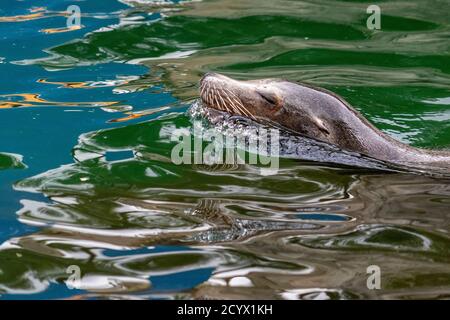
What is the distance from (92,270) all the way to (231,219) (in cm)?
95

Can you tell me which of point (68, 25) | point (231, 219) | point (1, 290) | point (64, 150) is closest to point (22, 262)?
point (1, 290)

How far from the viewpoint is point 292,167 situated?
604 centimetres

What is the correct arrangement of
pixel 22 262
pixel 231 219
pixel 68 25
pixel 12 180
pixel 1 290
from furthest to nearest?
→ pixel 68 25
pixel 12 180
pixel 231 219
pixel 22 262
pixel 1 290

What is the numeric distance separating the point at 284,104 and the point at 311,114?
0.25 metres

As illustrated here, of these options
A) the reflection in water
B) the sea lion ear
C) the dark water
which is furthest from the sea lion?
the reflection in water

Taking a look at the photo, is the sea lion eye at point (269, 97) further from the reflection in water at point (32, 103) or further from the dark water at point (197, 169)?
the reflection in water at point (32, 103)

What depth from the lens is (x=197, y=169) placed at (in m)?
5.88

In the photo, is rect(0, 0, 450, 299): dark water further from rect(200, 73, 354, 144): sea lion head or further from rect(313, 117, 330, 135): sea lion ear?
rect(313, 117, 330, 135): sea lion ear

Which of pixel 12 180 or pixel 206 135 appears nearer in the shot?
pixel 12 180

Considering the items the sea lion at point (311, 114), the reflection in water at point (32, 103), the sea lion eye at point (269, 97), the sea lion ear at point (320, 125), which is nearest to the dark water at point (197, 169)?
the reflection in water at point (32, 103)

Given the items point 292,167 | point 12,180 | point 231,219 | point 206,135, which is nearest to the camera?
point 231,219

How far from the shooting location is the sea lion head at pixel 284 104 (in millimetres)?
6461

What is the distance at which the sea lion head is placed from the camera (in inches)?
254

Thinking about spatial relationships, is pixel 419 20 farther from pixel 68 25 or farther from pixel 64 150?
pixel 64 150
